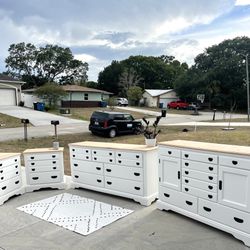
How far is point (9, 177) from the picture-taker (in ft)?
16.9

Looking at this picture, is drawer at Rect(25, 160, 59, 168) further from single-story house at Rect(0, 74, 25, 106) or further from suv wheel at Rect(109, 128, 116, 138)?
single-story house at Rect(0, 74, 25, 106)

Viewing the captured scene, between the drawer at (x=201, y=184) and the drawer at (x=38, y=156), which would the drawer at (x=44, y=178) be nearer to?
the drawer at (x=38, y=156)

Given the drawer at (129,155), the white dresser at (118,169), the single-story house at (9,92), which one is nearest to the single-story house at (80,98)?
the single-story house at (9,92)

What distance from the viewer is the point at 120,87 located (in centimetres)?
5744

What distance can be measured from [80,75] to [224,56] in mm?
29707

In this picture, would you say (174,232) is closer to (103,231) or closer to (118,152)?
(103,231)

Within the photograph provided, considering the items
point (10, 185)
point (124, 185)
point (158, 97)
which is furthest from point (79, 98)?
point (124, 185)

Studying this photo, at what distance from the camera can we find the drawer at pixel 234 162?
338 cm

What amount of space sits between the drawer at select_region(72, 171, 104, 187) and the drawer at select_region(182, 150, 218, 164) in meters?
1.80

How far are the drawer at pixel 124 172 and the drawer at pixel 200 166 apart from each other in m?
0.89

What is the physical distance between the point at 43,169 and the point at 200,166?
125 inches

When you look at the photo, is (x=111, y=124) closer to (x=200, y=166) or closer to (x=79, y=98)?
(x=200, y=166)

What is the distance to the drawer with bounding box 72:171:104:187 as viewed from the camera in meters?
5.27

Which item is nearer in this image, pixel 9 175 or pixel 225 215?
pixel 225 215
